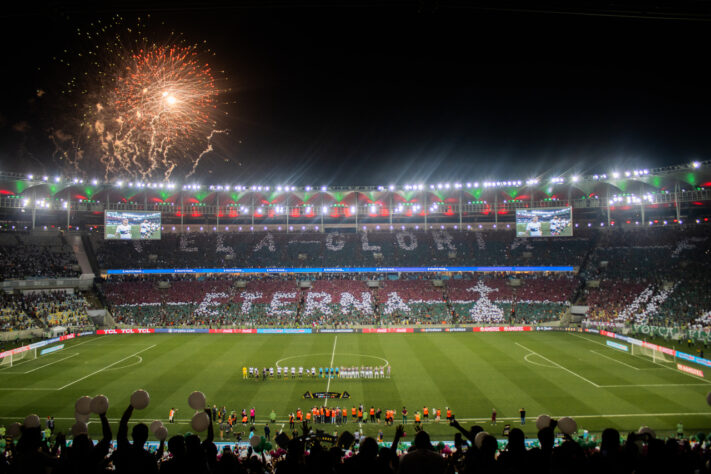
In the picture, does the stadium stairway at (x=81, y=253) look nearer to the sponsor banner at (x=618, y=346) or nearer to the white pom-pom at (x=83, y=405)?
the white pom-pom at (x=83, y=405)

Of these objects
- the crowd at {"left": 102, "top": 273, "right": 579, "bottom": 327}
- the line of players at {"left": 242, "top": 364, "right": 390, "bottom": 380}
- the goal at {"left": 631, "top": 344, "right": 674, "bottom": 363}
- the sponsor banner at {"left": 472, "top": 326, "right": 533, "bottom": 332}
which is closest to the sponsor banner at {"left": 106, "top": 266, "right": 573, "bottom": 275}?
the crowd at {"left": 102, "top": 273, "right": 579, "bottom": 327}

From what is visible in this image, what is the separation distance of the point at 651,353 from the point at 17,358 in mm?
48677

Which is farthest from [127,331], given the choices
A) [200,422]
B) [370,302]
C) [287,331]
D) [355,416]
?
[200,422]

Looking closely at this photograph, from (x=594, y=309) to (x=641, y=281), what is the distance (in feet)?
26.3

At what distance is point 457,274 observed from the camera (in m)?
64.4

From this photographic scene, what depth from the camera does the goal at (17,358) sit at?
108 ft

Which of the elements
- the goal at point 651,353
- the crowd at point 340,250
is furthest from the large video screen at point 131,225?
the goal at point 651,353

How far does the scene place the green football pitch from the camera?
21.7 metres

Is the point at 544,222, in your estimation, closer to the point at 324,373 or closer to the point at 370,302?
the point at 370,302

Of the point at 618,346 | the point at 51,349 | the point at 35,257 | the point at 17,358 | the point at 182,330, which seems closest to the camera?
the point at 17,358

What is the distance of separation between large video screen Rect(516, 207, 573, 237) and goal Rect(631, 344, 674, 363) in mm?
24066

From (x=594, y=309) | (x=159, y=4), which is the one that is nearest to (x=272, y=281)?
(x=594, y=309)

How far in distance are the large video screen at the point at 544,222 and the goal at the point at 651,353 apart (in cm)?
2407

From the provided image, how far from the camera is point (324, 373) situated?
28.9 metres
